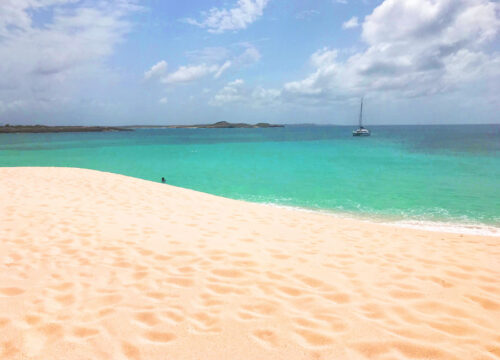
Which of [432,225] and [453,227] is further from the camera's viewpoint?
[432,225]

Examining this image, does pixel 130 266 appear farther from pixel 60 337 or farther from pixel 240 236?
pixel 240 236

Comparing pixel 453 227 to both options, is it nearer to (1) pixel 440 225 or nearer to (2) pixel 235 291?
(1) pixel 440 225

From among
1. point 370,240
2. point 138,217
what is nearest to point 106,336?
point 138,217

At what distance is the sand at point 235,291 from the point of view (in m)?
2.71

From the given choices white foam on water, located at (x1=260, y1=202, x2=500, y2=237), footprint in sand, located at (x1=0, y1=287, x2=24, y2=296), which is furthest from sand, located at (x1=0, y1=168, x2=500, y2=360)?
white foam on water, located at (x1=260, y1=202, x2=500, y2=237)

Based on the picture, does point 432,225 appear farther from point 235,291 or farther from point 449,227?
point 235,291

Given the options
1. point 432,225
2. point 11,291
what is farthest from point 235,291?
point 432,225

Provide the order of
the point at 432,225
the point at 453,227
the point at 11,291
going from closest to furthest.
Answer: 1. the point at 11,291
2. the point at 453,227
3. the point at 432,225

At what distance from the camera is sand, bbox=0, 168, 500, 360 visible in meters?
2.71

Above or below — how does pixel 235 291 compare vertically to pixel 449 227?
above

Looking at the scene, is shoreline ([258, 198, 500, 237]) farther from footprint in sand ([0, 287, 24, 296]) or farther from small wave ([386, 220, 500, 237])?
footprint in sand ([0, 287, 24, 296])

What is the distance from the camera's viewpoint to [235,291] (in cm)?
376

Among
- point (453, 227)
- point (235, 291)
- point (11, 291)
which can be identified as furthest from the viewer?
point (453, 227)

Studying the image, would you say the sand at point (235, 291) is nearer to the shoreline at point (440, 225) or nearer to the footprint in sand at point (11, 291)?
the footprint in sand at point (11, 291)
